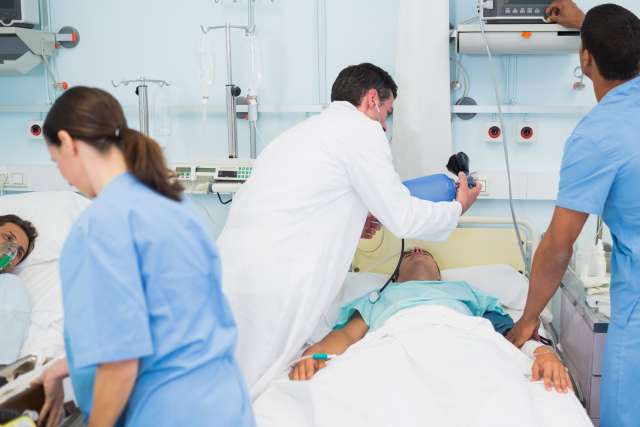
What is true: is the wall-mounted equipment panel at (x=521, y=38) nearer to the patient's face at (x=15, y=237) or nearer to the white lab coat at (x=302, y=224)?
the white lab coat at (x=302, y=224)

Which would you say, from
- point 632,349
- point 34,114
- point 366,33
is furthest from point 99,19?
point 632,349

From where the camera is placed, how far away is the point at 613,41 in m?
1.66

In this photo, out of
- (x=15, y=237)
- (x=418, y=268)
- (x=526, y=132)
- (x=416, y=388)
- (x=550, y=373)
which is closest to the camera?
(x=416, y=388)

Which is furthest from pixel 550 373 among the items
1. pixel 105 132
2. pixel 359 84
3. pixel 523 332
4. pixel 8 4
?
pixel 8 4

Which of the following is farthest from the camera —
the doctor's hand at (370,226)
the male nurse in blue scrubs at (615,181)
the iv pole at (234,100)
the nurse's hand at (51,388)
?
the iv pole at (234,100)

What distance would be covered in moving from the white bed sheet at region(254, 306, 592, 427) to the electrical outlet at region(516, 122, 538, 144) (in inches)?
45.7

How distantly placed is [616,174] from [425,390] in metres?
0.72

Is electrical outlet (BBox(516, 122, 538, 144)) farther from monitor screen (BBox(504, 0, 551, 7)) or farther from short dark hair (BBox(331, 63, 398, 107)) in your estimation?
short dark hair (BBox(331, 63, 398, 107))

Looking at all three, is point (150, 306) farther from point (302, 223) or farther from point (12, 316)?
point (12, 316)

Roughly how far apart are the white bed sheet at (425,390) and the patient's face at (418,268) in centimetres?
63

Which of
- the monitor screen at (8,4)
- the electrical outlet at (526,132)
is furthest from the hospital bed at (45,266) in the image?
the electrical outlet at (526,132)

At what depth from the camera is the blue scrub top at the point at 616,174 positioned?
1.61 metres

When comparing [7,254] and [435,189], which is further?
[7,254]

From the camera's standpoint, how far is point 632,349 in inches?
64.0
